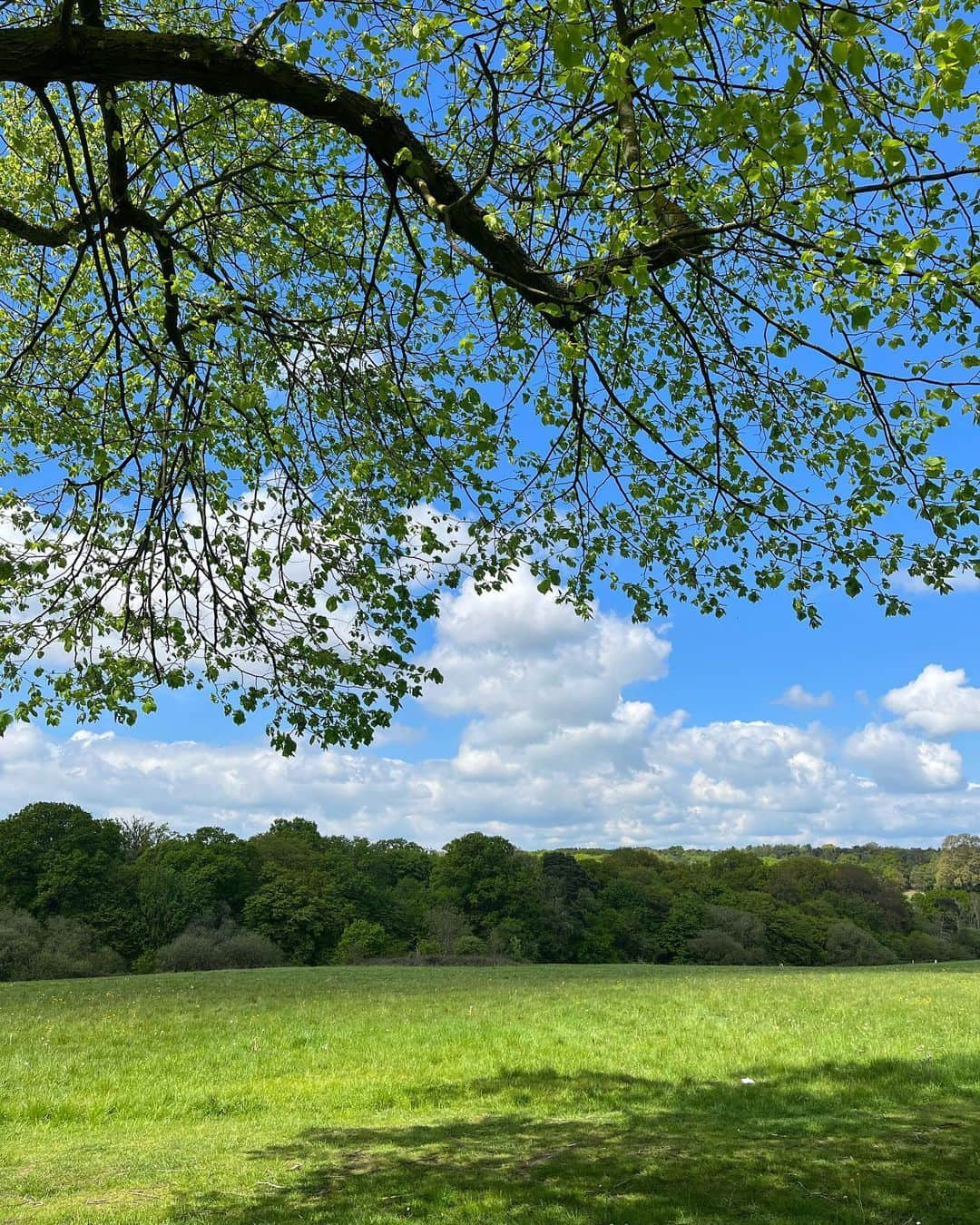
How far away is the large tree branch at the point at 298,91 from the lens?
6262mm

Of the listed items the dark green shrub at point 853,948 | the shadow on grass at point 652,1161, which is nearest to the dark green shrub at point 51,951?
the shadow on grass at point 652,1161

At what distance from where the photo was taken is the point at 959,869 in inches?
4104

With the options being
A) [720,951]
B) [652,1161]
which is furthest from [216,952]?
[652,1161]

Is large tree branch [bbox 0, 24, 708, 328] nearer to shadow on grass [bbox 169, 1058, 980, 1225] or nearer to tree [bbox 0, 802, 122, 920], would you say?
shadow on grass [bbox 169, 1058, 980, 1225]

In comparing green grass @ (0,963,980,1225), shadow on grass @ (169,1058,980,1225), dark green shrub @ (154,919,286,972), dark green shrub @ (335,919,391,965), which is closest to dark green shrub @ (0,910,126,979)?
dark green shrub @ (154,919,286,972)

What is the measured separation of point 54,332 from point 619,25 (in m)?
8.88

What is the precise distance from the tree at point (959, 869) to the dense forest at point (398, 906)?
19.5 meters

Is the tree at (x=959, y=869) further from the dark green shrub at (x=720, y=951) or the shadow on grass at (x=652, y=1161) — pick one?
the shadow on grass at (x=652, y=1161)

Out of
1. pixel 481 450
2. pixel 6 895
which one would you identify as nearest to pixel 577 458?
pixel 481 450

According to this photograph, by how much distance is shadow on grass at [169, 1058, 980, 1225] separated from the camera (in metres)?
7.80

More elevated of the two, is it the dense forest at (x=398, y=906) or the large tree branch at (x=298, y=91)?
the large tree branch at (x=298, y=91)

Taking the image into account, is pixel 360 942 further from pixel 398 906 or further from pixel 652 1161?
pixel 652 1161

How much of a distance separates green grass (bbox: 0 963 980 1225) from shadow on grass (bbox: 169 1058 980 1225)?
4 cm

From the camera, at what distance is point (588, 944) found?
67375 millimetres
